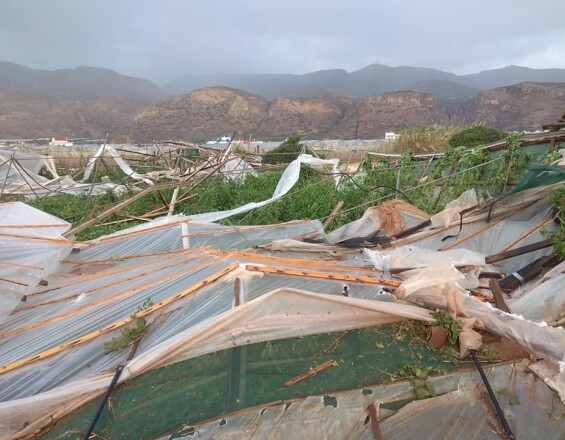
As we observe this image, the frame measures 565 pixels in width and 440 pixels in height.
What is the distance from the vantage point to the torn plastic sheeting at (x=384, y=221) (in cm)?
543

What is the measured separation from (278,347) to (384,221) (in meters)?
3.26

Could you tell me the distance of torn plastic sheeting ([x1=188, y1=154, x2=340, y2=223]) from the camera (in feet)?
18.4

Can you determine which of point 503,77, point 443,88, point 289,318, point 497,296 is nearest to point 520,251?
point 497,296

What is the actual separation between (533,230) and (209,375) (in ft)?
12.5

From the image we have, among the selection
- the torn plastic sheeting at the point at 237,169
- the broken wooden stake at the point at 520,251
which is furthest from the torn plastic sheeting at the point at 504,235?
the torn plastic sheeting at the point at 237,169

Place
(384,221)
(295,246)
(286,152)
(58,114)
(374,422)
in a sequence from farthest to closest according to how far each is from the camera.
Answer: (58,114) → (286,152) → (384,221) → (295,246) → (374,422)

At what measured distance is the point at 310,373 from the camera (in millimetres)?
2480

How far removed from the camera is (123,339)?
2.68 m

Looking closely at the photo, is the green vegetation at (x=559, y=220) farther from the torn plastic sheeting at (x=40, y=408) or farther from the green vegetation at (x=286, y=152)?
the green vegetation at (x=286, y=152)

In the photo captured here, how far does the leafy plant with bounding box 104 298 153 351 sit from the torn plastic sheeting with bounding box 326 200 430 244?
3028mm

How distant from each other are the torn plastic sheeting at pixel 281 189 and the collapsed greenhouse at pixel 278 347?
1673 millimetres

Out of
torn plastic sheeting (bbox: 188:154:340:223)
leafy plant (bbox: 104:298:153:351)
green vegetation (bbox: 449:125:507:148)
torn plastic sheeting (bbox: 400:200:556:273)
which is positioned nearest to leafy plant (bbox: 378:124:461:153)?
green vegetation (bbox: 449:125:507:148)

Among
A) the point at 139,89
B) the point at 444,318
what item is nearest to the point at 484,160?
the point at 444,318

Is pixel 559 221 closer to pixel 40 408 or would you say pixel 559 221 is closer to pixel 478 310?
pixel 478 310
